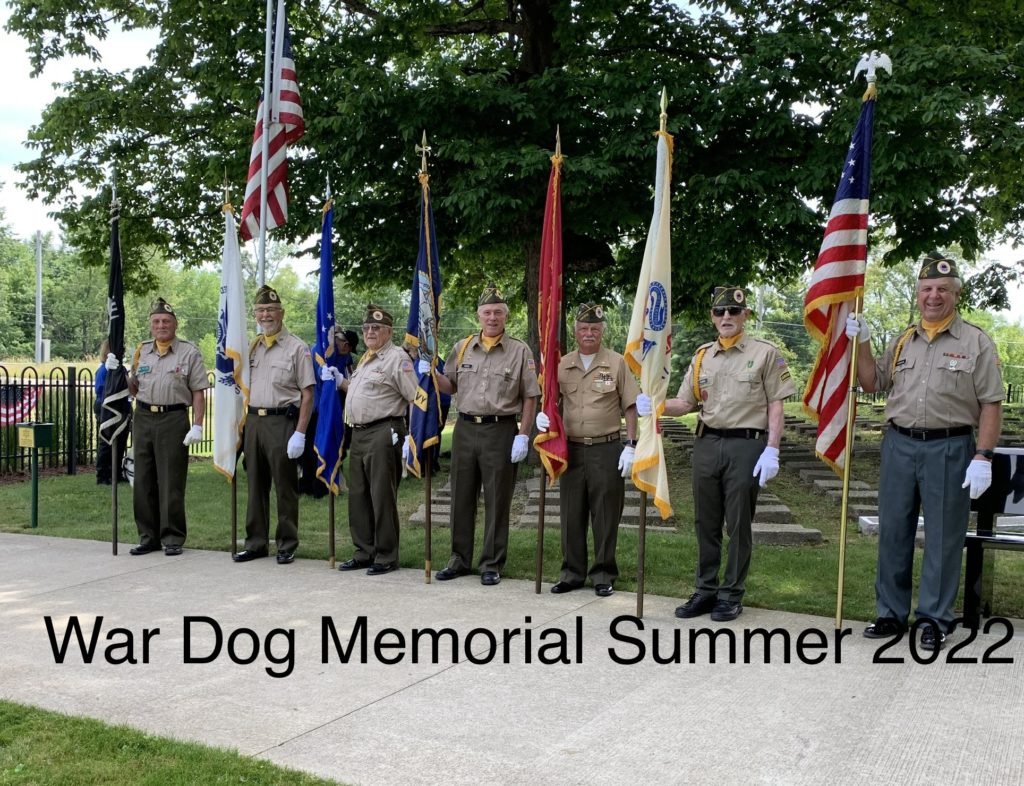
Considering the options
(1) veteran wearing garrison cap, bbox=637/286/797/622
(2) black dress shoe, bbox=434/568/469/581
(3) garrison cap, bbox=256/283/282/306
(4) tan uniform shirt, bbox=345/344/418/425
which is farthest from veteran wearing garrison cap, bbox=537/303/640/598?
(3) garrison cap, bbox=256/283/282/306

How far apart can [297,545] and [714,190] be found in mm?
5988

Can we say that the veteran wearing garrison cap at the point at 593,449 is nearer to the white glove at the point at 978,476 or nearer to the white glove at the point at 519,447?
the white glove at the point at 519,447

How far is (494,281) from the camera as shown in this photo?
760 inches

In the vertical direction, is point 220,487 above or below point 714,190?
below

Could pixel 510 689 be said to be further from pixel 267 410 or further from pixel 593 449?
pixel 267 410

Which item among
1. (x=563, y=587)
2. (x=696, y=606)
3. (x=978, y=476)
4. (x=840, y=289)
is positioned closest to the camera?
(x=978, y=476)

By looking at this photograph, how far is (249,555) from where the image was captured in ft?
25.3

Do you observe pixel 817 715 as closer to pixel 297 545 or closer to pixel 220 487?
pixel 297 545

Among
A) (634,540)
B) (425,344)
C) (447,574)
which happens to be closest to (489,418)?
(425,344)

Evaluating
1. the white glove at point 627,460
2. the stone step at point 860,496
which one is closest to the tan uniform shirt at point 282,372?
the white glove at point 627,460

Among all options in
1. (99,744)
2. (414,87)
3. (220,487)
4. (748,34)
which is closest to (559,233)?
(99,744)

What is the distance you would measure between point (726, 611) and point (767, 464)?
946 millimetres

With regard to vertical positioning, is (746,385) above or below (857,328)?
below

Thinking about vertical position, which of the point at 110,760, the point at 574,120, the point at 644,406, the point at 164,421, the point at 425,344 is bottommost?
the point at 110,760
